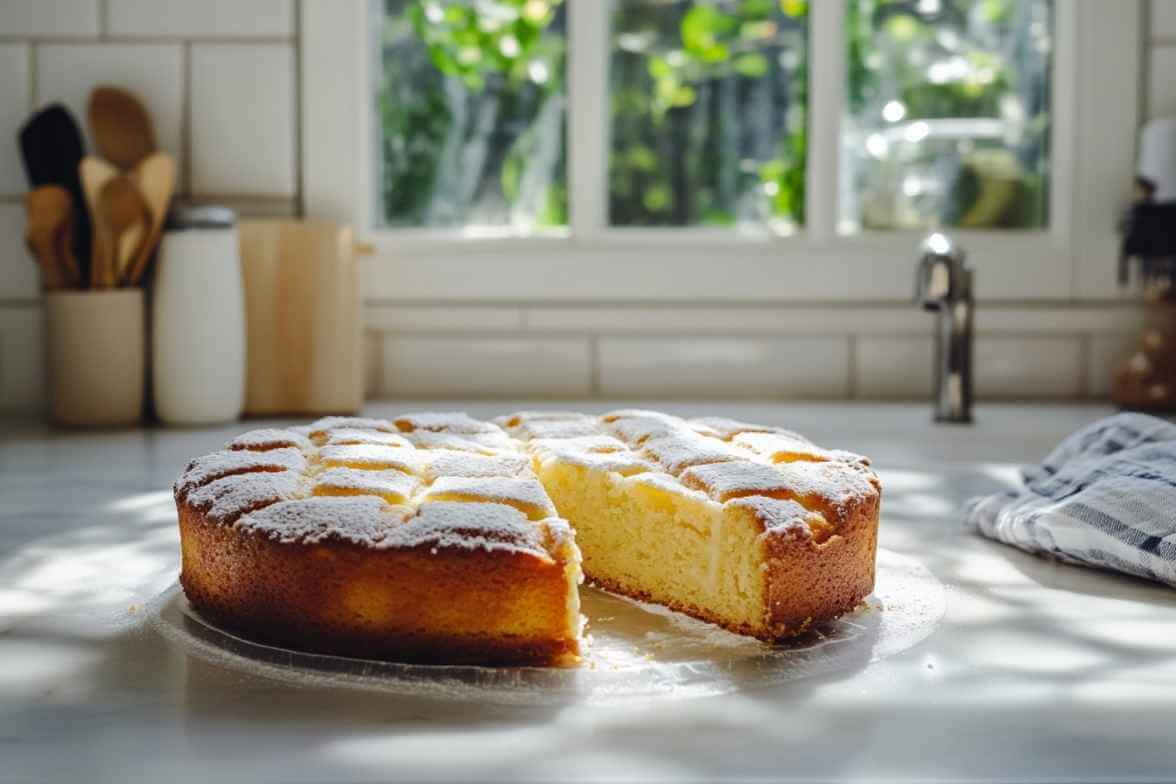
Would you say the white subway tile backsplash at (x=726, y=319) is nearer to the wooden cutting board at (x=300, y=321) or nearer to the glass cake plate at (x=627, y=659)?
the wooden cutting board at (x=300, y=321)

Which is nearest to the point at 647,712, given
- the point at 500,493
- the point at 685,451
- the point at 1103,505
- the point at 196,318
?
the point at 500,493

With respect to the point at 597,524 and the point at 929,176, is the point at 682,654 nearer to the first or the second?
the point at 597,524

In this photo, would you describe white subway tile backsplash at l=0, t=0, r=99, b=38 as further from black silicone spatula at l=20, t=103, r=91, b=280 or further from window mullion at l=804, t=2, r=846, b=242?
window mullion at l=804, t=2, r=846, b=242

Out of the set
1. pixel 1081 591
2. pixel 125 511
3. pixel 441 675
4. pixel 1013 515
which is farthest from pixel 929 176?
pixel 441 675

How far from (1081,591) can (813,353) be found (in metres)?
1.16

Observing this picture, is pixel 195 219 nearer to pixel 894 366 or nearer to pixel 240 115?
pixel 240 115

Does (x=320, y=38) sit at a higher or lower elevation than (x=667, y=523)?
higher

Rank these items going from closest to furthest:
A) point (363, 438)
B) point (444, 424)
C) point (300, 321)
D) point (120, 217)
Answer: point (363, 438), point (444, 424), point (120, 217), point (300, 321)

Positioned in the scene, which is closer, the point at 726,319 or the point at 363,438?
the point at 363,438

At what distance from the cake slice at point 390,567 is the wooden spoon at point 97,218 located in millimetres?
1021

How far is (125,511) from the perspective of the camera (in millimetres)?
1349

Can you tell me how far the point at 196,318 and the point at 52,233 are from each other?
0.75 feet

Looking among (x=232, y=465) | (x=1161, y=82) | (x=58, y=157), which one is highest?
(x=1161, y=82)

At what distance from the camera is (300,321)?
2004 millimetres
